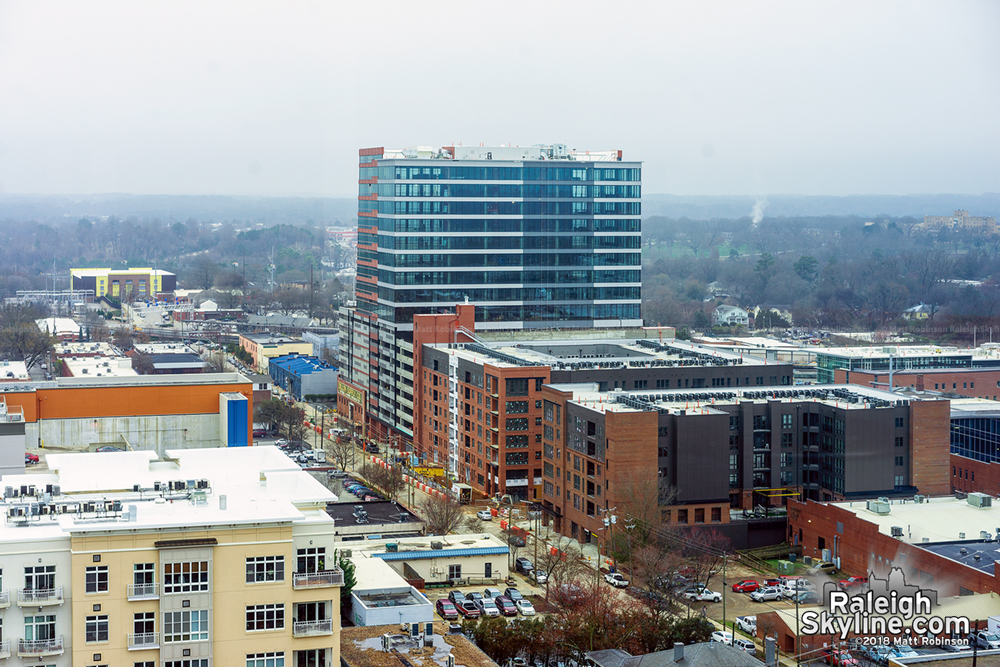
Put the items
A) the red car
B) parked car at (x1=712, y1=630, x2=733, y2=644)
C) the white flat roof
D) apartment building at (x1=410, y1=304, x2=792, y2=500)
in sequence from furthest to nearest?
apartment building at (x1=410, y1=304, x2=792, y2=500), the red car, the white flat roof, parked car at (x1=712, y1=630, x2=733, y2=644)

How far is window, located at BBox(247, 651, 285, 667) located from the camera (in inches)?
560

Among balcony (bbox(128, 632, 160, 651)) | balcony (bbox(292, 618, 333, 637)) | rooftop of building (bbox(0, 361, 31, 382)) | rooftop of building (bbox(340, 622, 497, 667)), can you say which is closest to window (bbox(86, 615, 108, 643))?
balcony (bbox(128, 632, 160, 651))

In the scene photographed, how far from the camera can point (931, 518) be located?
25844 millimetres

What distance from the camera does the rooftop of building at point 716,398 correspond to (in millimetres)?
29719

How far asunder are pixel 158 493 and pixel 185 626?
2389 millimetres

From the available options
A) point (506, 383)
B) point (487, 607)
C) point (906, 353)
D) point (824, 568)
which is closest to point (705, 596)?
point (824, 568)

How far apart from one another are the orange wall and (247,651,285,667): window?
995 cm

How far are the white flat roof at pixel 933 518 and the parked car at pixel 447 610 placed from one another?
28.4ft

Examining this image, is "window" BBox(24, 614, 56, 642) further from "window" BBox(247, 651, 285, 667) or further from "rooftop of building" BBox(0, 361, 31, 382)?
"rooftop of building" BBox(0, 361, 31, 382)

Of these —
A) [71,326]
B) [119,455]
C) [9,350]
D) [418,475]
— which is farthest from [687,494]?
[71,326]

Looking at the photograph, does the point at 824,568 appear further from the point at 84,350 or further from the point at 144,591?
the point at 84,350

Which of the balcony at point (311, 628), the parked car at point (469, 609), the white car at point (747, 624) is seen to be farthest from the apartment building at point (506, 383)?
the balcony at point (311, 628)

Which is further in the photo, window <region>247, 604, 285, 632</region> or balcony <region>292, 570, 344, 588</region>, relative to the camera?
balcony <region>292, 570, 344, 588</region>

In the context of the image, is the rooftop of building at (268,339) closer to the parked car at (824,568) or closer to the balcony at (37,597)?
the parked car at (824,568)
